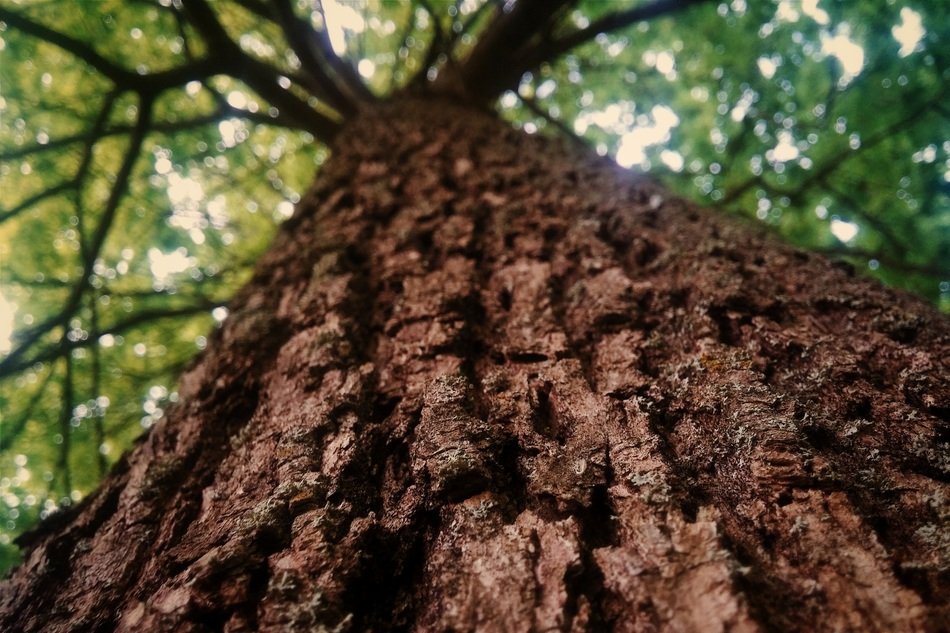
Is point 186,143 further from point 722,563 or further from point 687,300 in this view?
point 722,563

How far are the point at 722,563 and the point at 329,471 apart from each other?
0.74 m

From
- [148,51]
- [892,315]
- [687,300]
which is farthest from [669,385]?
[148,51]

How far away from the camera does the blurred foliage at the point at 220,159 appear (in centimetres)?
313

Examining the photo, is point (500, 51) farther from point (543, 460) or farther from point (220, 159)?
point (543, 460)

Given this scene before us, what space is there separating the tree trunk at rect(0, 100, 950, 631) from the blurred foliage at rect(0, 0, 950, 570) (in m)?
1.62

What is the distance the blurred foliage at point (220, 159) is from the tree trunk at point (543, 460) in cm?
162

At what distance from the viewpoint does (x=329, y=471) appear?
42.7 inches

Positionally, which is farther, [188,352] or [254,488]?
[188,352]

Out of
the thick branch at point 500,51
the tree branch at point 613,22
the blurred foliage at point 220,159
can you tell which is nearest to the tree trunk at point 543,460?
the blurred foliage at point 220,159

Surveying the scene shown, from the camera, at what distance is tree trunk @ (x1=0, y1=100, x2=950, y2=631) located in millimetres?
772

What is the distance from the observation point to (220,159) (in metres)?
5.12

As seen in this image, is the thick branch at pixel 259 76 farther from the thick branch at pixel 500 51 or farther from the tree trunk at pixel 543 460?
the tree trunk at pixel 543 460

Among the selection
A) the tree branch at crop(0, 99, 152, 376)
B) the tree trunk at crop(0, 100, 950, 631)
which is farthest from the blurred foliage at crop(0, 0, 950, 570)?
the tree trunk at crop(0, 100, 950, 631)

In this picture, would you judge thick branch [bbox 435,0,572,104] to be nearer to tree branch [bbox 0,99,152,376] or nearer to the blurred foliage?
the blurred foliage
